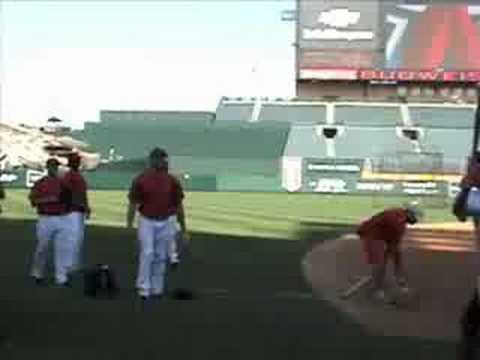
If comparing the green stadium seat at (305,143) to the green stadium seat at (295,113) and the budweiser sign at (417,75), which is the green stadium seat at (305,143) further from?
the budweiser sign at (417,75)

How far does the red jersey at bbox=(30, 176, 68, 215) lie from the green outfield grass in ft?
38.2

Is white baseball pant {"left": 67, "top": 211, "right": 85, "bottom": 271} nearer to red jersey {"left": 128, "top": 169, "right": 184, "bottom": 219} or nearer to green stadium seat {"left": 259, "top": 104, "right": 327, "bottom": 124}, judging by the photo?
red jersey {"left": 128, "top": 169, "right": 184, "bottom": 219}

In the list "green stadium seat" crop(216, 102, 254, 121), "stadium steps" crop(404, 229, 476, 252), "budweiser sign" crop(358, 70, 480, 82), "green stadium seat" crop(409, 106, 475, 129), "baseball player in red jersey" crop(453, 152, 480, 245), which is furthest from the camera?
"green stadium seat" crop(216, 102, 254, 121)

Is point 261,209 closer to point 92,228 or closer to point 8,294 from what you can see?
point 92,228

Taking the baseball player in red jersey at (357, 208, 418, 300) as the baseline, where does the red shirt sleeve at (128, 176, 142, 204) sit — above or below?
above

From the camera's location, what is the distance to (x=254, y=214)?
120 ft

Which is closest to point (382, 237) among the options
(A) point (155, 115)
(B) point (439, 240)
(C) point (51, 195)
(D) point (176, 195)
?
(D) point (176, 195)

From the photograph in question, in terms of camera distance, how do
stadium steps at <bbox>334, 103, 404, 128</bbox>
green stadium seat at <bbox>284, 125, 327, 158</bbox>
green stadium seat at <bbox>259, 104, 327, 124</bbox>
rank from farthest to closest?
1. green stadium seat at <bbox>259, 104, 327, 124</bbox>
2. stadium steps at <bbox>334, 103, 404, 128</bbox>
3. green stadium seat at <bbox>284, 125, 327, 158</bbox>

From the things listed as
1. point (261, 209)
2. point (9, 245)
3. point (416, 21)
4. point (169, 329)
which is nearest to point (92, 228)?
point (9, 245)

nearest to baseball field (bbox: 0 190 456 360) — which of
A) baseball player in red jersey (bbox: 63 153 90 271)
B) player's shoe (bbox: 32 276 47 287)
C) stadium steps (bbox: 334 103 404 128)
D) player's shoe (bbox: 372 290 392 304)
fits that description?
player's shoe (bbox: 32 276 47 287)

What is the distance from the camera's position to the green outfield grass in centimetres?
2973

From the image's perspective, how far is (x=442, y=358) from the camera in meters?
9.66

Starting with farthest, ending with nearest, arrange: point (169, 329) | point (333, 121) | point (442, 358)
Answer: point (333, 121) → point (169, 329) → point (442, 358)

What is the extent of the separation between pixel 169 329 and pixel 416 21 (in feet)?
194
